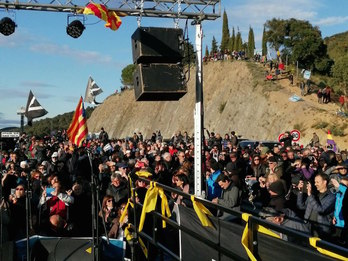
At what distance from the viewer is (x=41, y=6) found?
10594mm

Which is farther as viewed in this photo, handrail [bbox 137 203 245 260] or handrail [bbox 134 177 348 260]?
handrail [bbox 137 203 245 260]

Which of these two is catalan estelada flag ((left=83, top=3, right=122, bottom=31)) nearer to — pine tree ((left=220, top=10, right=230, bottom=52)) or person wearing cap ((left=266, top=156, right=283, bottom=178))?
person wearing cap ((left=266, top=156, right=283, bottom=178))

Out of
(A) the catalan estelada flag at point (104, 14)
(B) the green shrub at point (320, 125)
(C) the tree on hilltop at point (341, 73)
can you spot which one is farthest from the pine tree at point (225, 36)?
(A) the catalan estelada flag at point (104, 14)

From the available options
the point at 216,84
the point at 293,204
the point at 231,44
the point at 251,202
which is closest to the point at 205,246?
the point at 293,204

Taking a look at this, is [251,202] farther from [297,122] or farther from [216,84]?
[216,84]

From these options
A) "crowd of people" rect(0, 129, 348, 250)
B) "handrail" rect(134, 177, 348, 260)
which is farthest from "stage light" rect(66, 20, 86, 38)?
"handrail" rect(134, 177, 348, 260)

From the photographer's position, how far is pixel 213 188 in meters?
9.75

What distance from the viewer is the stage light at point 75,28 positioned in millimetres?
11297

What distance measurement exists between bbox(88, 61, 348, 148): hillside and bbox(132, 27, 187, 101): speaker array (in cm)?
2865

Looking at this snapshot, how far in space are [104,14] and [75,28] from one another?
3359 millimetres

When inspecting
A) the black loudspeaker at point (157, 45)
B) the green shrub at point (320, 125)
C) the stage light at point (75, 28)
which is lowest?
the green shrub at point (320, 125)

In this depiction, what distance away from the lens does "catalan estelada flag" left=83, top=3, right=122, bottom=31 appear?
7902mm

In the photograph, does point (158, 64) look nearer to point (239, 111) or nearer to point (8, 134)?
point (8, 134)

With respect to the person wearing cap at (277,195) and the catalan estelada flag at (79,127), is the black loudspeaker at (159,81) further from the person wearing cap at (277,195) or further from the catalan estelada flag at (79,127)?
the catalan estelada flag at (79,127)
